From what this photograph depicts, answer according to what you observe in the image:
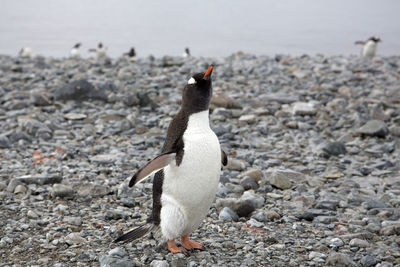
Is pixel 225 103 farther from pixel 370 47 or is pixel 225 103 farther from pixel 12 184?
pixel 370 47

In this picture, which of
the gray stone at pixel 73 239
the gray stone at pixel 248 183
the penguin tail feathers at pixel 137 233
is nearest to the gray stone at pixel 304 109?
the gray stone at pixel 248 183

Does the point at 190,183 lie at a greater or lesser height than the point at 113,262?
greater

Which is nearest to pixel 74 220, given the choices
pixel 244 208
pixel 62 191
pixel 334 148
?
pixel 62 191

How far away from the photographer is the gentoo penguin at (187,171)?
3572 mm

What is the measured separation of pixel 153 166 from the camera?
3.49 m

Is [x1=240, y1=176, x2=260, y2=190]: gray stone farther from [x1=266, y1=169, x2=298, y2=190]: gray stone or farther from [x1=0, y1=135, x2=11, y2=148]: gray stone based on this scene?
[x1=0, y1=135, x2=11, y2=148]: gray stone

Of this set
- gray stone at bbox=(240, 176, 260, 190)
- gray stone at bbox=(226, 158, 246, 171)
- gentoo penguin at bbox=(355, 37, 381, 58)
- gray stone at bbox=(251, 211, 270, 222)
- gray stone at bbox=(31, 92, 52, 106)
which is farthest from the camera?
gentoo penguin at bbox=(355, 37, 381, 58)

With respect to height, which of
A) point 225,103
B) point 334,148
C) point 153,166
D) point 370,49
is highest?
point 370,49

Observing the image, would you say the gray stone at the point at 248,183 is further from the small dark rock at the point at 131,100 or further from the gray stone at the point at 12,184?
the small dark rock at the point at 131,100

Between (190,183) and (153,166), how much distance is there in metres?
0.31

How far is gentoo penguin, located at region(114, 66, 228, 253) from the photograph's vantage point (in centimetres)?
357

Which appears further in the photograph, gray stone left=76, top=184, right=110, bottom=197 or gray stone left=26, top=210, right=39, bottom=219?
gray stone left=76, top=184, right=110, bottom=197

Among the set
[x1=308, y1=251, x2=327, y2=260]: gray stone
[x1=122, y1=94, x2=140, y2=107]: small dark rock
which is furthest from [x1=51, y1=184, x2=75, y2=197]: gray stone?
[x1=122, y1=94, x2=140, y2=107]: small dark rock

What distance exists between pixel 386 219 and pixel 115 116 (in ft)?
16.1
